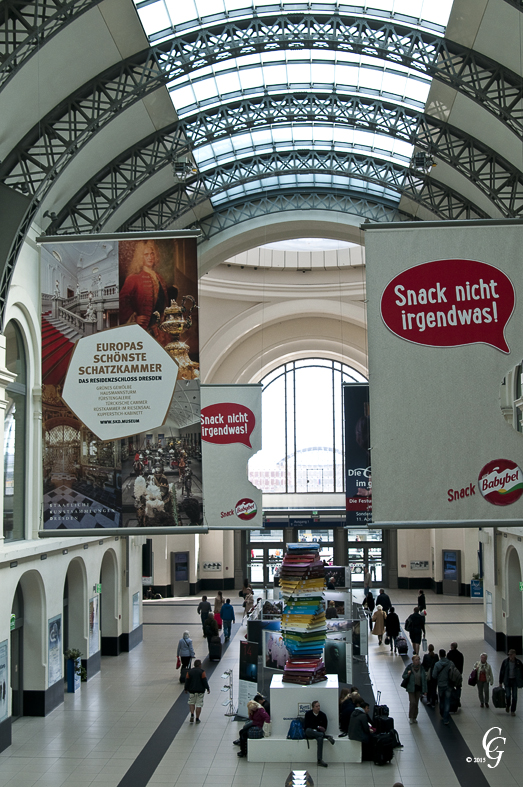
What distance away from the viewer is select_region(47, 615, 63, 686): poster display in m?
17.3

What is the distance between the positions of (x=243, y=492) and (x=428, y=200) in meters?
11.5

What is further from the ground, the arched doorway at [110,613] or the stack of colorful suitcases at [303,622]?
the stack of colorful suitcases at [303,622]

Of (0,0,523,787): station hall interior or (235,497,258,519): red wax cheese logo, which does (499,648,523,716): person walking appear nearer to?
(0,0,523,787): station hall interior

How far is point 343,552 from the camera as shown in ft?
125

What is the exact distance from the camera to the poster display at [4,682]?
14422 mm

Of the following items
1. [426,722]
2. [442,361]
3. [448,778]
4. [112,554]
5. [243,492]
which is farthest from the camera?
[112,554]

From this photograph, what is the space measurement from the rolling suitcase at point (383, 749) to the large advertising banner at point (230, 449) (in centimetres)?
595

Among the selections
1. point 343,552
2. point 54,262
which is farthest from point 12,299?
point 343,552

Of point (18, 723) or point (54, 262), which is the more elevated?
point (54, 262)

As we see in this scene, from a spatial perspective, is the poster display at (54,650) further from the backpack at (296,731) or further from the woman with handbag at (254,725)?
the backpack at (296,731)

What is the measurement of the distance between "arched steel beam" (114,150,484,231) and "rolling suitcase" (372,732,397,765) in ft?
48.4

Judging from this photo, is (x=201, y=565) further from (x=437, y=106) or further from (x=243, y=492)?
(x=437, y=106)

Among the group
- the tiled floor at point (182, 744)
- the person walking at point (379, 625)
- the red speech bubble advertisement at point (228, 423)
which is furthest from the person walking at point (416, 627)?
the red speech bubble advertisement at point (228, 423)

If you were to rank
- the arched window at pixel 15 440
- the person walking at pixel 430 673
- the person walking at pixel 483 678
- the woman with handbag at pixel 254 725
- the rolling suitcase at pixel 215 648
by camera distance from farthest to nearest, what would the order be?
the rolling suitcase at pixel 215 648
the person walking at pixel 430 673
the person walking at pixel 483 678
the arched window at pixel 15 440
the woman with handbag at pixel 254 725
